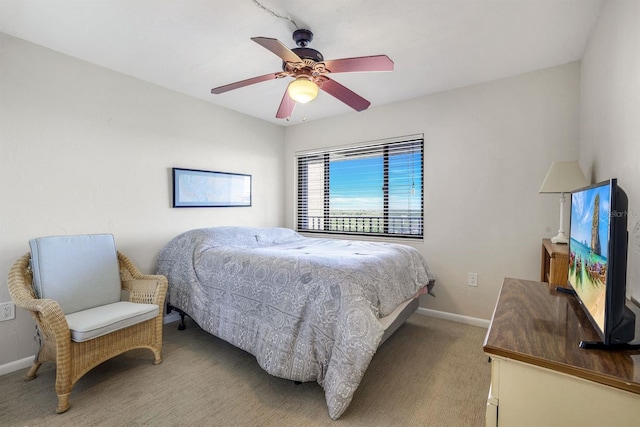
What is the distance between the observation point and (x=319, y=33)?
2.05 m

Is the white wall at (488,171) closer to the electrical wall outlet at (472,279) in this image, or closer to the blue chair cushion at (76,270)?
the electrical wall outlet at (472,279)

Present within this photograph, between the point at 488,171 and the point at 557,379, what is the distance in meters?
2.38

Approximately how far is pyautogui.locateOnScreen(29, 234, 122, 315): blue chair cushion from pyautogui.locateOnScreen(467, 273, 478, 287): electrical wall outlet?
315 cm

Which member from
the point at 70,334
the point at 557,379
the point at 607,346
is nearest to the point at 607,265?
the point at 607,346

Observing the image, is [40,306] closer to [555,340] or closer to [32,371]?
[32,371]

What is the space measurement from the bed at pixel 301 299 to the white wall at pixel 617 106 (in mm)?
1225

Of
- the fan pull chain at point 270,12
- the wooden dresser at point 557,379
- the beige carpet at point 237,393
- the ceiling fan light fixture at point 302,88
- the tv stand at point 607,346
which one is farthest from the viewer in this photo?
the ceiling fan light fixture at point 302,88

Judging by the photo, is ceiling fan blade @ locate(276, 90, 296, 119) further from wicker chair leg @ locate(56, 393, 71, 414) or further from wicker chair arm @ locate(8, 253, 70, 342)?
wicker chair leg @ locate(56, 393, 71, 414)

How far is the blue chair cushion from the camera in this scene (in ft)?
6.73

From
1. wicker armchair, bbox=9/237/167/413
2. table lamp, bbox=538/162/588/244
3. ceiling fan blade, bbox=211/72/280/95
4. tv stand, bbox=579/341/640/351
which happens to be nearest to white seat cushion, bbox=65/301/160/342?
wicker armchair, bbox=9/237/167/413

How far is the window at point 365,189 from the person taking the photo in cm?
339

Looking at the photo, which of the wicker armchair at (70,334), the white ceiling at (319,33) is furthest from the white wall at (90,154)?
the wicker armchair at (70,334)

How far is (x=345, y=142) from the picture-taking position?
3822 millimetres

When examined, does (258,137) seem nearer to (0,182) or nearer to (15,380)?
(0,182)
